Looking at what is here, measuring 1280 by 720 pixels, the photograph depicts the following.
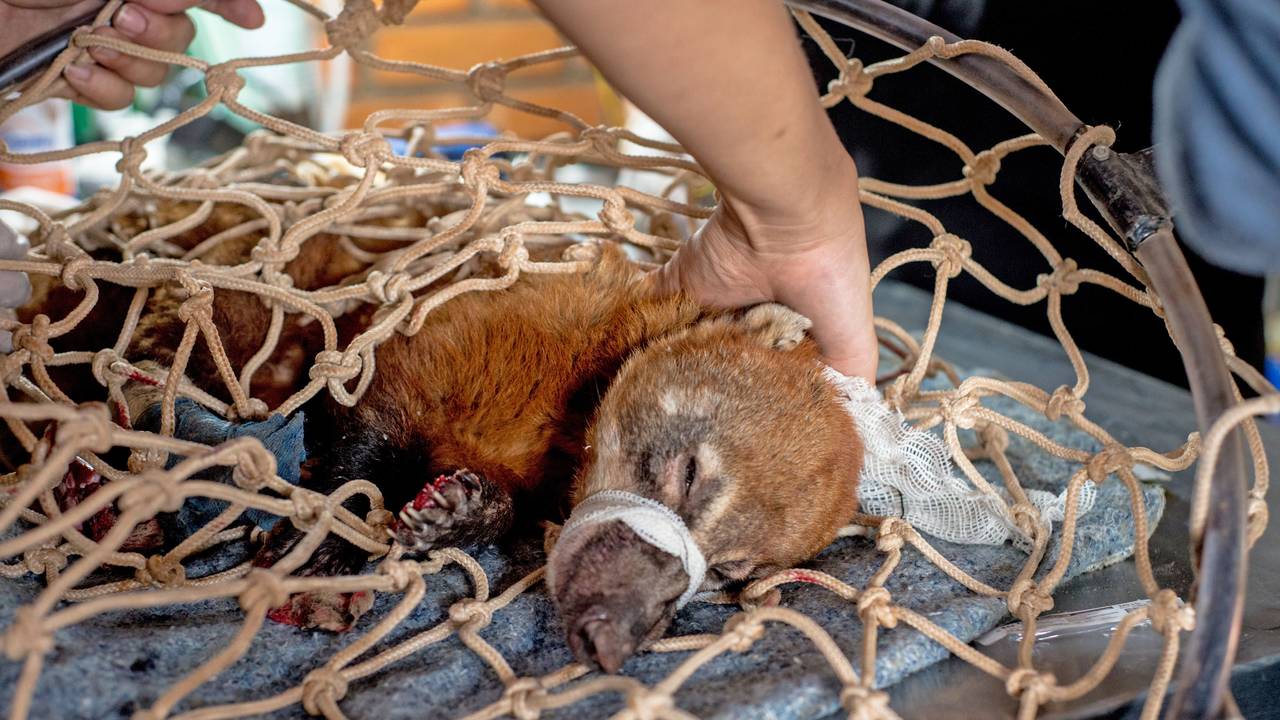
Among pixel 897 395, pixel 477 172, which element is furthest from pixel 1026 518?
pixel 477 172

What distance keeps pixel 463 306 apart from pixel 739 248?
1.67ft

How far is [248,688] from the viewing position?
1238 millimetres

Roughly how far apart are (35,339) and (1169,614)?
1.56 metres

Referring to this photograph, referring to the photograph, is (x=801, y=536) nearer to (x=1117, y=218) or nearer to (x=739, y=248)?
(x=739, y=248)

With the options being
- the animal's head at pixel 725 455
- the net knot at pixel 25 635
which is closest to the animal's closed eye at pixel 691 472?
the animal's head at pixel 725 455

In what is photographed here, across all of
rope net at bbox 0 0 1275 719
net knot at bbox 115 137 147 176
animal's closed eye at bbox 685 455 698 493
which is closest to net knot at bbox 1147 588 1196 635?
rope net at bbox 0 0 1275 719

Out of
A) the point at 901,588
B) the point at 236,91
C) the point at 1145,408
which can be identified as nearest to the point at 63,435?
the point at 236,91

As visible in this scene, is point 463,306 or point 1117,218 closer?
point 1117,218

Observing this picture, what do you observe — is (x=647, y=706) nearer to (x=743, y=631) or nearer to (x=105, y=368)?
(x=743, y=631)

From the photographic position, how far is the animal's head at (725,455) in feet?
4.60

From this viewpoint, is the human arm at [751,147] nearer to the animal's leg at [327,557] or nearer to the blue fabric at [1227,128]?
the blue fabric at [1227,128]

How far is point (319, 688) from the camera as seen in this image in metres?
1.15

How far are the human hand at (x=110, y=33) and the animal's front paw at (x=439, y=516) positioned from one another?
1071 mm

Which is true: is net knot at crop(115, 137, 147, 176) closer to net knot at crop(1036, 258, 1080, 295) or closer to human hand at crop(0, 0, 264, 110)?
human hand at crop(0, 0, 264, 110)
